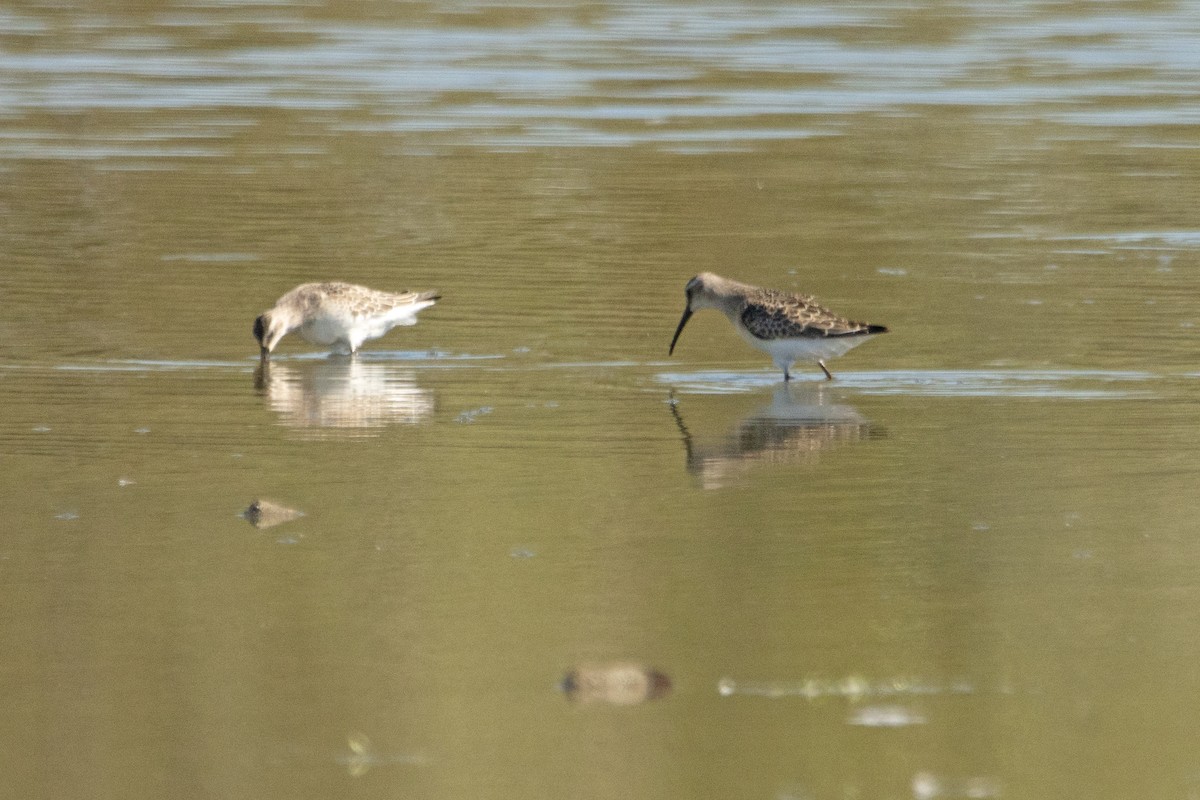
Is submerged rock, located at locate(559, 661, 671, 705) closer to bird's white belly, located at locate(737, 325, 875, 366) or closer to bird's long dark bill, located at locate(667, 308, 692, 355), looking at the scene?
bird's white belly, located at locate(737, 325, 875, 366)

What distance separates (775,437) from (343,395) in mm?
2811

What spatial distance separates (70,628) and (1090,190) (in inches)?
588

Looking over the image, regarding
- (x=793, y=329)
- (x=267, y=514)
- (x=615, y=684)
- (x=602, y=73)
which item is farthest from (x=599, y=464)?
(x=602, y=73)

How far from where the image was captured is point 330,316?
14188mm

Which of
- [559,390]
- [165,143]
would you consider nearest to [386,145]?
[165,143]

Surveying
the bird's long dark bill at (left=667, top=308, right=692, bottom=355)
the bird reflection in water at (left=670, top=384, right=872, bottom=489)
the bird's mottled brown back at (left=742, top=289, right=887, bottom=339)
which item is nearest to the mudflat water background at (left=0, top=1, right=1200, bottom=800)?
the bird reflection in water at (left=670, top=384, right=872, bottom=489)

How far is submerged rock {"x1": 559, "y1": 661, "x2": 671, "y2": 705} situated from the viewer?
275 inches

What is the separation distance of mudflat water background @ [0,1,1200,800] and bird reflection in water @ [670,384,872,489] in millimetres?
39

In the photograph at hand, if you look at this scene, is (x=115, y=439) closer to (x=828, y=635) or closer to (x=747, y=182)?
(x=828, y=635)

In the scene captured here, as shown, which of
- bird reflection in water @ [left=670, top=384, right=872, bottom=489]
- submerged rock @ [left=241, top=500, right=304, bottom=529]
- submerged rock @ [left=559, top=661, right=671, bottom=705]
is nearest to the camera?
submerged rock @ [left=559, top=661, right=671, bottom=705]

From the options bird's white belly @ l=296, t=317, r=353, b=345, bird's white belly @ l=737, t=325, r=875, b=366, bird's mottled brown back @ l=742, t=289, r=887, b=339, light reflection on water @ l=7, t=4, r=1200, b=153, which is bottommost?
light reflection on water @ l=7, t=4, r=1200, b=153

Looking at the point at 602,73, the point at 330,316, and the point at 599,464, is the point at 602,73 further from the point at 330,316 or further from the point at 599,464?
the point at 599,464

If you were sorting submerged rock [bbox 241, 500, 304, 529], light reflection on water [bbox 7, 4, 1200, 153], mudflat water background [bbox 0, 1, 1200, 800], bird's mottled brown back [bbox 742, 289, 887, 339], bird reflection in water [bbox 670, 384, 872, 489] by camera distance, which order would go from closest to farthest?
mudflat water background [bbox 0, 1, 1200, 800], submerged rock [bbox 241, 500, 304, 529], bird reflection in water [bbox 670, 384, 872, 489], bird's mottled brown back [bbox 742, 289, 887, 339], light reflection on water [bbox 7, 4, 1200, 153]

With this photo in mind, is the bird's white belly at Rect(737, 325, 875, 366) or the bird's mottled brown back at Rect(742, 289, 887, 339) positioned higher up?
the bird's mottled brown back at Rect(742, 289, 887, 339)
